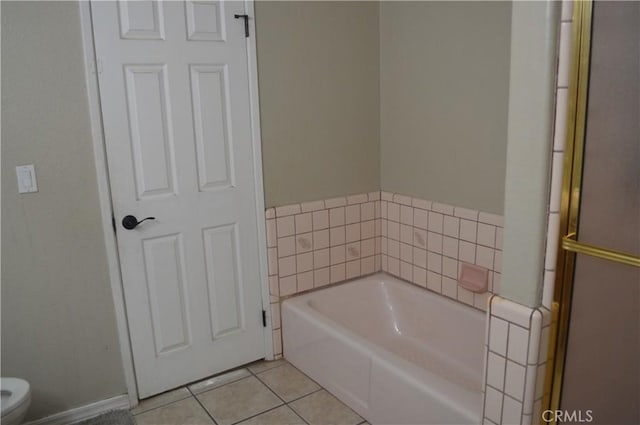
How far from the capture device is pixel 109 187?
2.25 meters

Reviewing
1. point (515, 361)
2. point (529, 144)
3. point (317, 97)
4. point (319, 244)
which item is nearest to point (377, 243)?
point (319, 244)

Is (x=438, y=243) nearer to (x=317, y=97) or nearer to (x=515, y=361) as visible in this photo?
(x=317, y=97)

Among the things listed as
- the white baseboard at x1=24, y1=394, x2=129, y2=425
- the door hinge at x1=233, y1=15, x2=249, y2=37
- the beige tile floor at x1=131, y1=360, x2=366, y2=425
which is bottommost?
the beige tile floor at x1=131, y1=360, x2=366, y2=425

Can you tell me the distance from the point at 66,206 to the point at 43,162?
204mm

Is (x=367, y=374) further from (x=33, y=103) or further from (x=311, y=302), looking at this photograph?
(x=33, y=103)

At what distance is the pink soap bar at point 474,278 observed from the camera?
248 centimetres

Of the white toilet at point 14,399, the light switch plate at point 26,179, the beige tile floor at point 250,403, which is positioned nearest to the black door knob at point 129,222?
the light switch plate at point 26,179

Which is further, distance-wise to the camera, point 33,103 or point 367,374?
point 367,374

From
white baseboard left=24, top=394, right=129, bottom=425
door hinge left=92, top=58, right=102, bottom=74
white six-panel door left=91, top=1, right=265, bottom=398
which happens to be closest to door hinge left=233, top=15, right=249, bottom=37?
white six-panel door left=91, top=1, right=265, bottom=398

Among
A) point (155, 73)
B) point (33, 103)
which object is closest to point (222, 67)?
point (155, 73)

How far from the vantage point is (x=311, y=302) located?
281 centimetres

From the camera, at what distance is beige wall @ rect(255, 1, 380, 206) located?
2.58 metres

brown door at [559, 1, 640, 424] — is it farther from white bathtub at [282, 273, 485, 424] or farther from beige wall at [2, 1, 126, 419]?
beige wall at [2, 1, 126, 419]

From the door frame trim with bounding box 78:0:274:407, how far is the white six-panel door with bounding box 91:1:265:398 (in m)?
0.02
